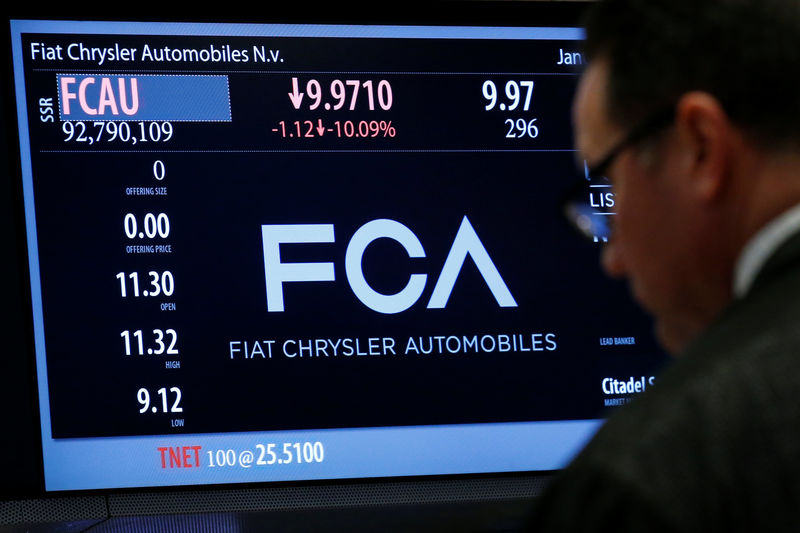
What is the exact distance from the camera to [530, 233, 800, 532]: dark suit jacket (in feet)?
2.05

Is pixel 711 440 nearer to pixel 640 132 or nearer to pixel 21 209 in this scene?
pixel 640 132

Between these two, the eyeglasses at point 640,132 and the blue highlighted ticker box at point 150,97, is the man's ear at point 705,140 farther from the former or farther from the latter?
the blue highlighted ticker box at point 150,97

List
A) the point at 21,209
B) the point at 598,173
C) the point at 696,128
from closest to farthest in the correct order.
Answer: the point at 696,128 < the point at 598,173 < the point at 21,209

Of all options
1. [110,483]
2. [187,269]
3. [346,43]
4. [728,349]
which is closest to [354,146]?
[346,43]

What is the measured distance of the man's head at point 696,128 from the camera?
2.66 ft

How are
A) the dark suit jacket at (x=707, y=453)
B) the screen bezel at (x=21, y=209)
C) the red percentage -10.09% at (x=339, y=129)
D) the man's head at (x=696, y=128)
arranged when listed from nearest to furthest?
the dark suit jacket at (x=707, y=453) → the man's head at (x=696, y=128) → the screen bezel at (x=21, y=209) → the red percentage -10.09% at (x=339, y=129)

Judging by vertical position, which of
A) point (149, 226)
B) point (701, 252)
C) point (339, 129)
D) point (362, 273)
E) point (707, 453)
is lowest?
point (707, 453)

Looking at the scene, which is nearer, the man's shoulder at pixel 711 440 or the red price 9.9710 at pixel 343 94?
the man's shoulder at pixel 711 440

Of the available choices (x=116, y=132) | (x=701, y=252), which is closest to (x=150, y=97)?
(x=116, y=132)

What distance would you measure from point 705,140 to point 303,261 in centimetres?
117

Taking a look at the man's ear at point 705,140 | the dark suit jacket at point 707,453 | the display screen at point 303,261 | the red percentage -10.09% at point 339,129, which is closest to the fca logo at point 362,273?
the display screen at point 303,261

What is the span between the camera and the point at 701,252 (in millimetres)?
874

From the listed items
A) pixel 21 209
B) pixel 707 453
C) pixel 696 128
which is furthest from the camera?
pixel 21 209

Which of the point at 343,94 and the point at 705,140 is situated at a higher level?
the point at 343,94
